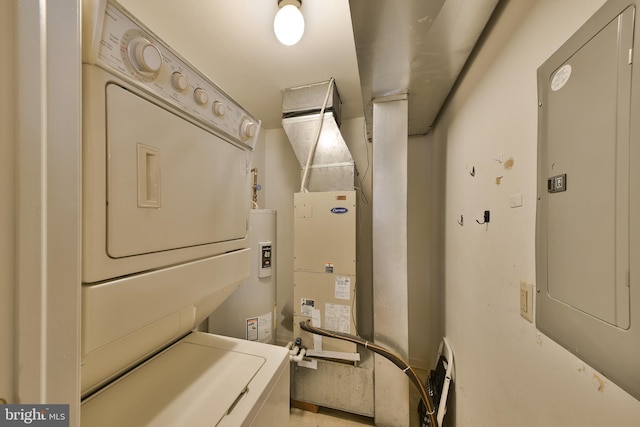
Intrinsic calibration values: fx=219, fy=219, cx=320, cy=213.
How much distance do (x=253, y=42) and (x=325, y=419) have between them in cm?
266

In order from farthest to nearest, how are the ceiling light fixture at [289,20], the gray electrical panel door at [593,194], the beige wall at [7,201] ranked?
the ceiling light fixture at [289,20] → the gray electrical panel door at [593,194] → the beige wall at [7,201]

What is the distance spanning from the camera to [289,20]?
109 centimetres

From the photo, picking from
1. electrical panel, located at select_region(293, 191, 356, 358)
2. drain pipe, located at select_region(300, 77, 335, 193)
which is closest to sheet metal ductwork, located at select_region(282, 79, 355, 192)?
drain pipe, located at select_region(300, 77, 335, 193)

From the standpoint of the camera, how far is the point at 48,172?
A: 11.5 inches

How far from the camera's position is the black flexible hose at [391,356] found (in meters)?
1.33

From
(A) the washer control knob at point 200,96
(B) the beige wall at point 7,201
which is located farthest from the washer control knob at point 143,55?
(B) the beige wall at point 7,201

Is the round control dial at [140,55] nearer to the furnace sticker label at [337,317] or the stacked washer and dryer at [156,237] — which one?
the stacked washer and dryer at [156,237]

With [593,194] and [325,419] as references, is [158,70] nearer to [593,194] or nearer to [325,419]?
[593,194]

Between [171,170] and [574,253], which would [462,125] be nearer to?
[574,253]

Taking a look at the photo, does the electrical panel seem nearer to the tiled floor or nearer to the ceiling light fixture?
the tiled floor

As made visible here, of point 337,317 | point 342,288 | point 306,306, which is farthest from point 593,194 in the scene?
point 306,306

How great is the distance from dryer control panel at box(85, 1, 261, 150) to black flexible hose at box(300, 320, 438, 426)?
141 cm

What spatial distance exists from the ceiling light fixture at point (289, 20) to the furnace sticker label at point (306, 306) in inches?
67.1

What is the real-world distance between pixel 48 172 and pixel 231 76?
5.82 ft
